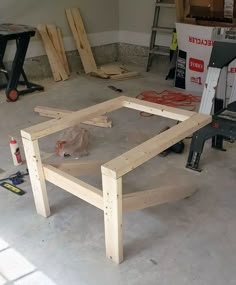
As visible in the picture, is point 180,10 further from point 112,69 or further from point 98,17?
point 98,17

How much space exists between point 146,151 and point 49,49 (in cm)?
359

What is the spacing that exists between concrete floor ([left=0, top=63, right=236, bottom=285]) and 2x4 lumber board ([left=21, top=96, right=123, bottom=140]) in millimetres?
524

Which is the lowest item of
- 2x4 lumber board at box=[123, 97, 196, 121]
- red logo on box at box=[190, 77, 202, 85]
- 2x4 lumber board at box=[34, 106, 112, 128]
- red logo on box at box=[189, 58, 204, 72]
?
2x4 lumber board at box=[34, 106, 112, 128]

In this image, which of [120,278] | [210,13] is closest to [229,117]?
[120,278]

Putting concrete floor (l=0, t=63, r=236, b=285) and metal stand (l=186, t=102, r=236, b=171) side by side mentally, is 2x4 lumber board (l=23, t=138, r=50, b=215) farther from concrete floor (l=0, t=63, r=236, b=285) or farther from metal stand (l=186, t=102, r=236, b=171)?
metal stand (l=186, t=102, r=236, b=171)

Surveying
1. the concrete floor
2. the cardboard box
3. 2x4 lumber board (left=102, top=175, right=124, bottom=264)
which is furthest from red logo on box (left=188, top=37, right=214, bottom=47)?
2x4 lumber board (left=102, top=175, right=124, bottom=264)

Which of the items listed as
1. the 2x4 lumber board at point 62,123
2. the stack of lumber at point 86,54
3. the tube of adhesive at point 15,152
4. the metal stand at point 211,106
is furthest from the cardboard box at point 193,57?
the tube of adhesive at point 15,152

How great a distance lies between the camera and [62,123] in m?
1.84

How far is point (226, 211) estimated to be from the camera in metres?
1.96

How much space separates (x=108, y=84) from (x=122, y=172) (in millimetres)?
3248

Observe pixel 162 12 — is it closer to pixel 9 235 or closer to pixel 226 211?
pixel 226 211

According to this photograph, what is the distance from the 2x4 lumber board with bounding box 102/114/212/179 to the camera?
140cm

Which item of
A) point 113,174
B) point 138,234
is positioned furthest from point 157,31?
point 113,174

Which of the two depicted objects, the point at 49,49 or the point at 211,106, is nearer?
the point at 211,106
